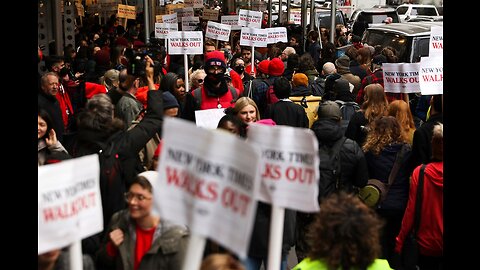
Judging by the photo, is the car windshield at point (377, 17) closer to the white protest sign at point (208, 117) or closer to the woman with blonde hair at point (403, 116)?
the white protest sign at point (208, 117)

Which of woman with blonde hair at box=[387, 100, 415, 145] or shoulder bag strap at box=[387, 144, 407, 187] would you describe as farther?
woman with blonde hair at box=[387, 100, 415, 145]

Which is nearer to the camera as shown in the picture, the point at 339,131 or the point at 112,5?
the point at 339,131

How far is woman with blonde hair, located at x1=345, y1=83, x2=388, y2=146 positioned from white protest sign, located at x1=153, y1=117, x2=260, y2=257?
4.59 metres

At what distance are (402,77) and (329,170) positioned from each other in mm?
3155

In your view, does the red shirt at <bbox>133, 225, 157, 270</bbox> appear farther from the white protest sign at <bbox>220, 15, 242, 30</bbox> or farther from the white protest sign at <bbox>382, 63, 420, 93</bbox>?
the white protest sign at <bbox>220, 15, 242, 30</bbox>

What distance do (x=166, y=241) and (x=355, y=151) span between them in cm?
240

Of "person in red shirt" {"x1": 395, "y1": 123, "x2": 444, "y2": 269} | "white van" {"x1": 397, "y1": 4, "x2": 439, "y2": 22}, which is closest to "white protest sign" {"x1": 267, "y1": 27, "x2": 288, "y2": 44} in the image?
"person in red shirt" {"x1": 395, "y1": 123, "x2": 444, "y2": 269}

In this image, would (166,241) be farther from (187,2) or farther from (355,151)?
(187,2)

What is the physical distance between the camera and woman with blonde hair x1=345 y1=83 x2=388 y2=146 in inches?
312

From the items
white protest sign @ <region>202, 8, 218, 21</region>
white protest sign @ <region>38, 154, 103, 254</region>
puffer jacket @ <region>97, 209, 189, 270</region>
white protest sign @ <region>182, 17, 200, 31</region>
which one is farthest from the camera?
white protest sign @ <region>202, 8, 218, 21</region>
